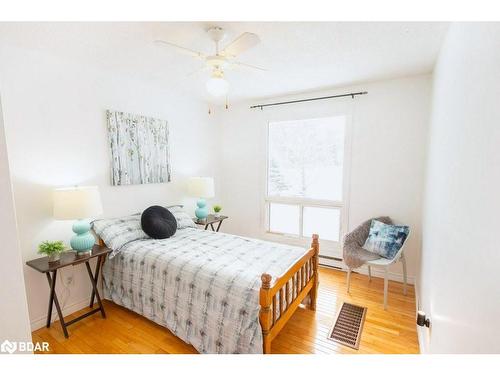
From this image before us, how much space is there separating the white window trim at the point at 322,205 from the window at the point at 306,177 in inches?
0.6

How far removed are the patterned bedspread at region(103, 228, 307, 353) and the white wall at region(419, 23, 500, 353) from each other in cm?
110

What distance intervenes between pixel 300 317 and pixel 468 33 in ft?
7.87

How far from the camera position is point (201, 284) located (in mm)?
1977

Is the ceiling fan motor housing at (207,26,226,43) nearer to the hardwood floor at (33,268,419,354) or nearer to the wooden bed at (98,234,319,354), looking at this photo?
the wooden bed at (98,234,319,354)

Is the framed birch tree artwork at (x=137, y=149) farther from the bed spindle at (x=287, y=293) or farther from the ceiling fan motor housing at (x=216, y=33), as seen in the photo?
the bed spindle at (x=287, y=293)

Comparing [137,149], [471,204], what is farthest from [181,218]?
[471,204]

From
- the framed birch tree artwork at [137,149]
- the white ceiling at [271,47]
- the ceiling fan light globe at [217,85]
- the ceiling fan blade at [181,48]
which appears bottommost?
the framed birch tree artwork at [137,149]

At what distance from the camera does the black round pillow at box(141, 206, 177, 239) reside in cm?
271

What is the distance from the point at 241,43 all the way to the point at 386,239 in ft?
8.15

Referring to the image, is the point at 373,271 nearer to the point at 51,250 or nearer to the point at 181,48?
the point at 181,48

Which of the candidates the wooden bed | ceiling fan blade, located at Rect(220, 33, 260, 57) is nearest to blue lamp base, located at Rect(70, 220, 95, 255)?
the wooden bed

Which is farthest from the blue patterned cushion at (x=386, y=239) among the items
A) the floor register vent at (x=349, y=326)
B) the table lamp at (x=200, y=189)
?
the table lamp at (x=200, y=189)

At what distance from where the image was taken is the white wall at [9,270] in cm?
74

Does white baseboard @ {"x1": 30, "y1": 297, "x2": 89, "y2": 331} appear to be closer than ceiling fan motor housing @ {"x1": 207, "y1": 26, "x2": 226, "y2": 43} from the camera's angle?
No
